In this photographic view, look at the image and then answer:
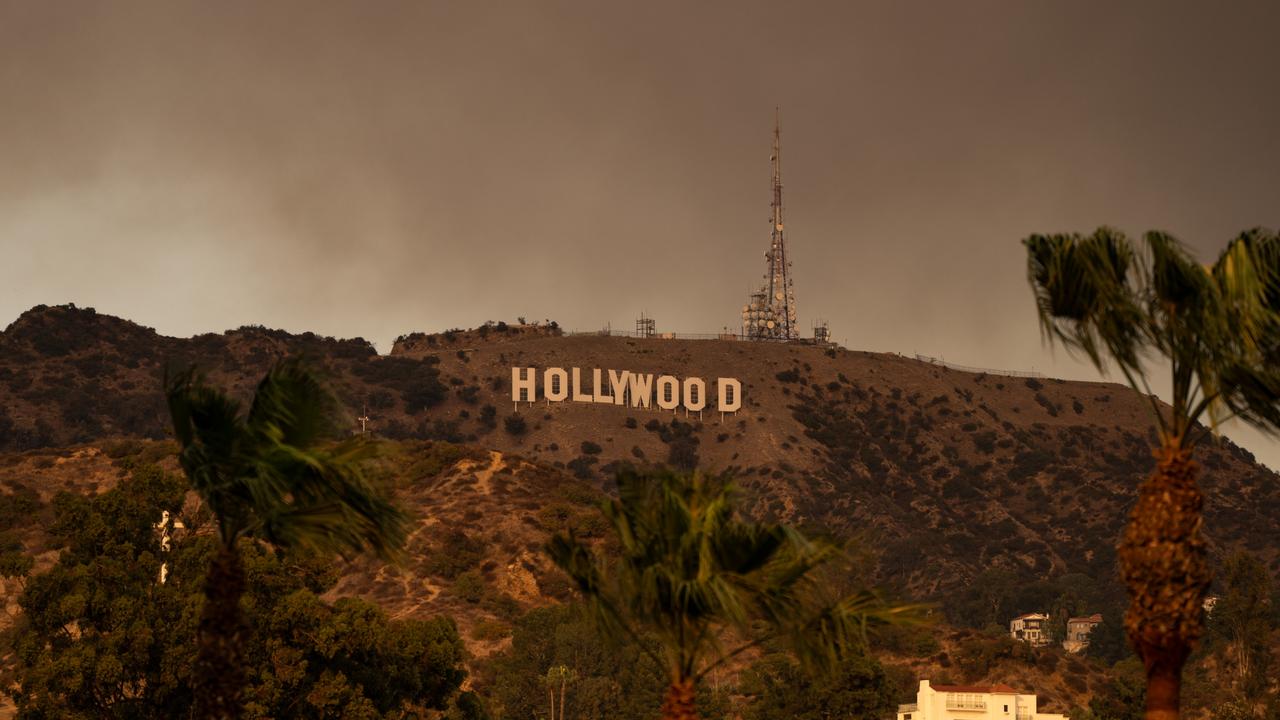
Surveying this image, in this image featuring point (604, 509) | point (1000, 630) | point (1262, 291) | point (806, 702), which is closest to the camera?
point (1262, 291)

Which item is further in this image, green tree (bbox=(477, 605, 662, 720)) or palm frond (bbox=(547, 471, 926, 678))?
green tree (bbox=(477, 605, 662, 720))

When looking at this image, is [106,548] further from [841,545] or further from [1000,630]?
[1000,630]

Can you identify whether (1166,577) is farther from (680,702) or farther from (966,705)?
(966,705)

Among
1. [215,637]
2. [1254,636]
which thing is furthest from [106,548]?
[1254,636]

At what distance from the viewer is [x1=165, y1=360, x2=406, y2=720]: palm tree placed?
22.9m

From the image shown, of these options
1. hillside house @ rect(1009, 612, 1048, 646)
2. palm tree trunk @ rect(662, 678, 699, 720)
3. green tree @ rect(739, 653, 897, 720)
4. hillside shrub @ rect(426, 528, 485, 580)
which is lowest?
green tree @ rect(739, 653, 897, 720)

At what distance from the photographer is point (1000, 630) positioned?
6280 inches

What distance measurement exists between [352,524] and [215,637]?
7.71 ft

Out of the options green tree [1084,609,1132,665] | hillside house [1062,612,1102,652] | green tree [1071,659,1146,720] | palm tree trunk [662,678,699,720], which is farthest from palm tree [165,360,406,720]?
hillside house [1062,612,1102,652]

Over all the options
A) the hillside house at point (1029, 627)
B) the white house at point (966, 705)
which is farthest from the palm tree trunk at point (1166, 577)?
the hillside house at point (1029, 627)

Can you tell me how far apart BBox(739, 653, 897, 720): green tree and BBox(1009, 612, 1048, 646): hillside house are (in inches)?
3969

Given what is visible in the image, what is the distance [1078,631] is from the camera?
576 ft

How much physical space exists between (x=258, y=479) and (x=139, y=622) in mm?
27101

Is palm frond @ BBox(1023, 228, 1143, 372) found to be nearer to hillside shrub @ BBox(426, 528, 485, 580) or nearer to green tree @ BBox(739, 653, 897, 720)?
green tree @ BBox(739, 653, 897, 720)
